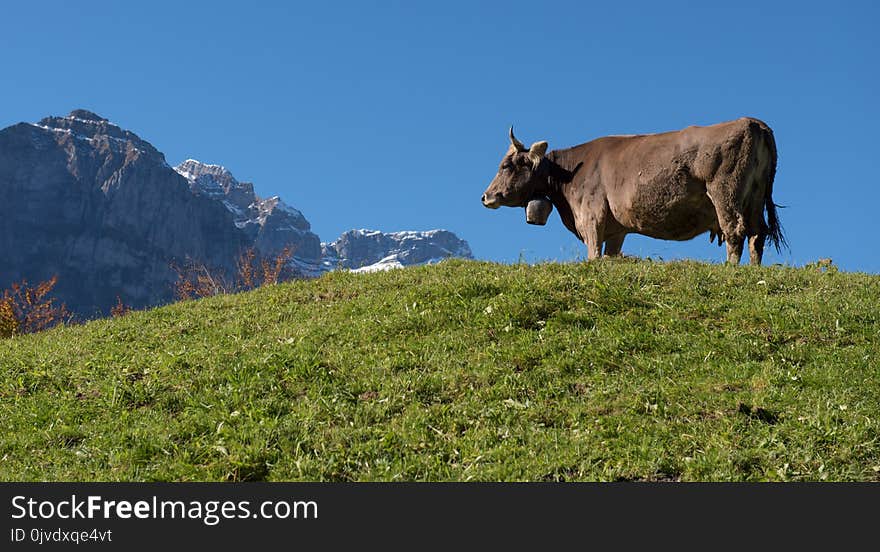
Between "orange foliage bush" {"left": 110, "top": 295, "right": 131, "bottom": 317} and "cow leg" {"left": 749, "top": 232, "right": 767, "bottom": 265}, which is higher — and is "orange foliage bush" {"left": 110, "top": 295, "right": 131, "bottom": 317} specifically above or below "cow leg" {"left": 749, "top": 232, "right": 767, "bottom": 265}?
above

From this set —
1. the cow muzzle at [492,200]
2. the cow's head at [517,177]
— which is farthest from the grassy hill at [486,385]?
the cow muzzle at [492,200]

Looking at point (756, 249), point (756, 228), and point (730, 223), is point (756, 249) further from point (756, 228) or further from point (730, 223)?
point (730, 223)

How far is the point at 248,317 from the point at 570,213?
374 inches

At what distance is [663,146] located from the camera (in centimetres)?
1847

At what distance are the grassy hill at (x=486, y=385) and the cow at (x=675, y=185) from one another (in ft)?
7.08

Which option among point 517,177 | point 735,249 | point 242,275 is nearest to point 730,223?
point 735,249

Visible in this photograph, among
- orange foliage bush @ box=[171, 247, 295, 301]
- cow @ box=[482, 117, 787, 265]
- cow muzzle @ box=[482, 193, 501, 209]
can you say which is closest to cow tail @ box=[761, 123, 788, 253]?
cow @ box=[482, 117, 787, 265]

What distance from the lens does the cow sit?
17484mm

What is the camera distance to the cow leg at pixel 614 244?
2031cm

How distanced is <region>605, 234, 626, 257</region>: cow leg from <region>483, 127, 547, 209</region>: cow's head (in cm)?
230

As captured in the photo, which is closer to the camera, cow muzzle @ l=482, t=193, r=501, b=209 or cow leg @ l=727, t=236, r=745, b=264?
cow leg @ l=727, t=236, r=745, b=264

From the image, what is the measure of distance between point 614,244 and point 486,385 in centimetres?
1063

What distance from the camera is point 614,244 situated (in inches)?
806

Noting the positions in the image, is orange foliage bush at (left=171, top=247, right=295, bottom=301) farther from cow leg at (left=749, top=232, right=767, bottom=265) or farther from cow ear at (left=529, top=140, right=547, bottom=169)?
cow leg at (left=749, top=232, right=767, bottom=265)
